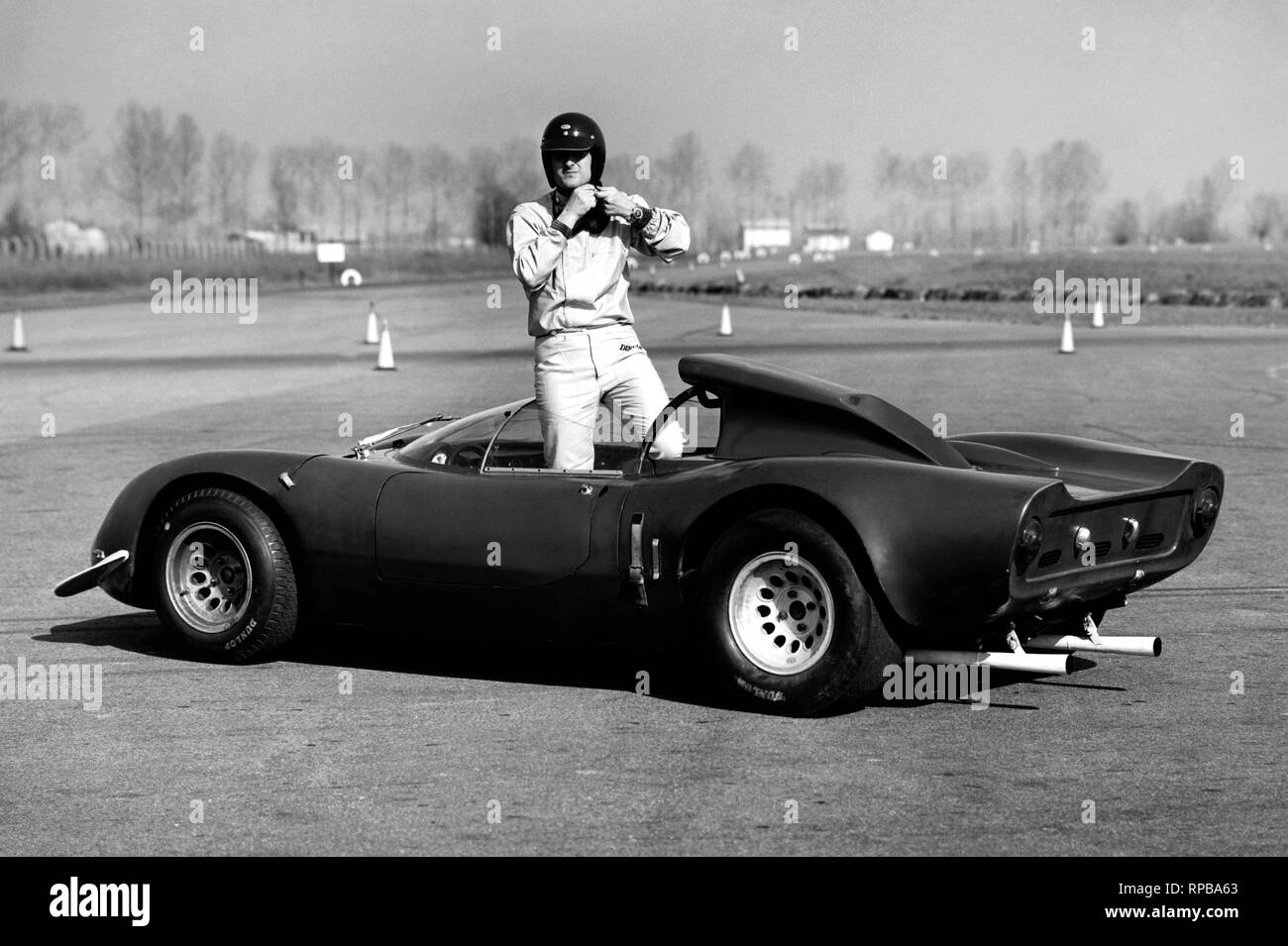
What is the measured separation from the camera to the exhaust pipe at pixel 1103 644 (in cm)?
611

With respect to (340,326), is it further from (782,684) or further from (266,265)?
(266,265)

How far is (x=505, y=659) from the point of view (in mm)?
7293

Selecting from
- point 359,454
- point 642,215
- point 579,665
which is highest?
point 642,215

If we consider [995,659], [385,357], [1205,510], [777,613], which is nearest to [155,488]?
[777,613]

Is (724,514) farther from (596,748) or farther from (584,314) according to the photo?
(584,314)

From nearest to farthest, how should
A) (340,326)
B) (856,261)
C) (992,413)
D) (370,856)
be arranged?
(370,856)
(992,413)
(340,326)
(856,261)

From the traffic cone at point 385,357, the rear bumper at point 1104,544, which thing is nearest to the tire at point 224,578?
the rear bumper at point 1104,544

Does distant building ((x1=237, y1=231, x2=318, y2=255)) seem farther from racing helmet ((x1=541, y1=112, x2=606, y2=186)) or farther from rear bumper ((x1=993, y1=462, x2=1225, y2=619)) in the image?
rear bumper ((x1=993, y1=462, x2=1225, y2=619))

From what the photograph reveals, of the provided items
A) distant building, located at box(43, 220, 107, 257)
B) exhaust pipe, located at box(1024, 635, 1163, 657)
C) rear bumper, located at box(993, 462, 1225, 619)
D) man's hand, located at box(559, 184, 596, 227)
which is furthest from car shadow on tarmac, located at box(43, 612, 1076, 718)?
distant building, located at box(43, 220, 107, 257)

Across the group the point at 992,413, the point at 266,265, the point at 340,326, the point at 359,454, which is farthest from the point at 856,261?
the point at 359,454

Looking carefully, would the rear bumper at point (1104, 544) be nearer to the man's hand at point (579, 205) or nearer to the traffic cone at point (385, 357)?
the man's hand at point (579, 205)

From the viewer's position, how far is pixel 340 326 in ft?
125

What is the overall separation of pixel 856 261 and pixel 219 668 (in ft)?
364
